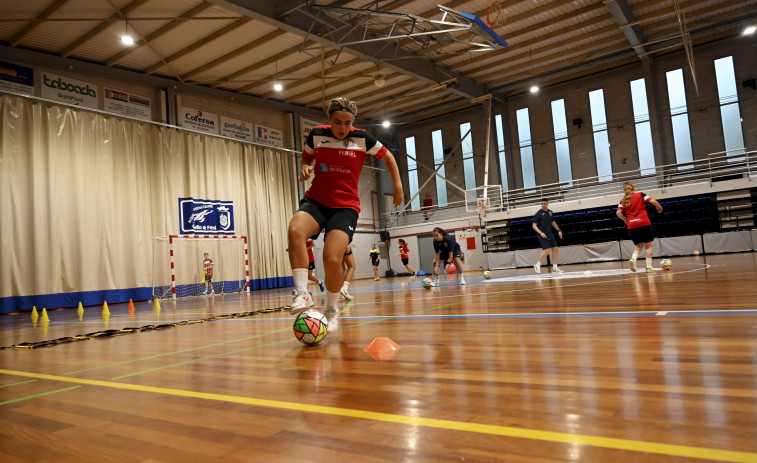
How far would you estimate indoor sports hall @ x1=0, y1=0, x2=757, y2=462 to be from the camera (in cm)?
151

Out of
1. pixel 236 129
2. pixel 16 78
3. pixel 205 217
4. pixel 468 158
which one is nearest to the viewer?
pixel 16 78

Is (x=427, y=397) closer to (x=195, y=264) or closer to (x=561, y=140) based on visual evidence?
(x=195, y=264)

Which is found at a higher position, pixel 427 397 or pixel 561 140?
pixel 561 140

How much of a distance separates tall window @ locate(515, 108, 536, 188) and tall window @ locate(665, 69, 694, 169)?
19.4ft

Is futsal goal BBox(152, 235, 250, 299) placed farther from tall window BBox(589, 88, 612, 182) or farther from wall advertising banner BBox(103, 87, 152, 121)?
tall window BBox(589, 88, 612, 182)

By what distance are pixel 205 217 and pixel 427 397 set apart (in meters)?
18.0

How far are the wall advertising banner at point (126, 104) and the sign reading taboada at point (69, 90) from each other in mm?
398

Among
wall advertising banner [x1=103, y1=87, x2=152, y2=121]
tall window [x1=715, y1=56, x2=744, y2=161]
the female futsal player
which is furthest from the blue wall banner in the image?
tall window [x1=715, y1=56, x2=744, y2=161]

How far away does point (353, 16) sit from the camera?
15445 mm

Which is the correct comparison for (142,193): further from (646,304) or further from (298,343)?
(646,304)

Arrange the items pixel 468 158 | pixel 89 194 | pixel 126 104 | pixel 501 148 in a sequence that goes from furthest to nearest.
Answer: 1. pixel 468 158
2. pixel 501 148
3. pixel 126 104
4. pixel 89 194

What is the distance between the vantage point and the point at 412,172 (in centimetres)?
2739

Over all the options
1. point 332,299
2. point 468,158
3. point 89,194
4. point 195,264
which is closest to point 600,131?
point 468,158

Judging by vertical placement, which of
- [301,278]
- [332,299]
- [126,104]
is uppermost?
[126,104]
